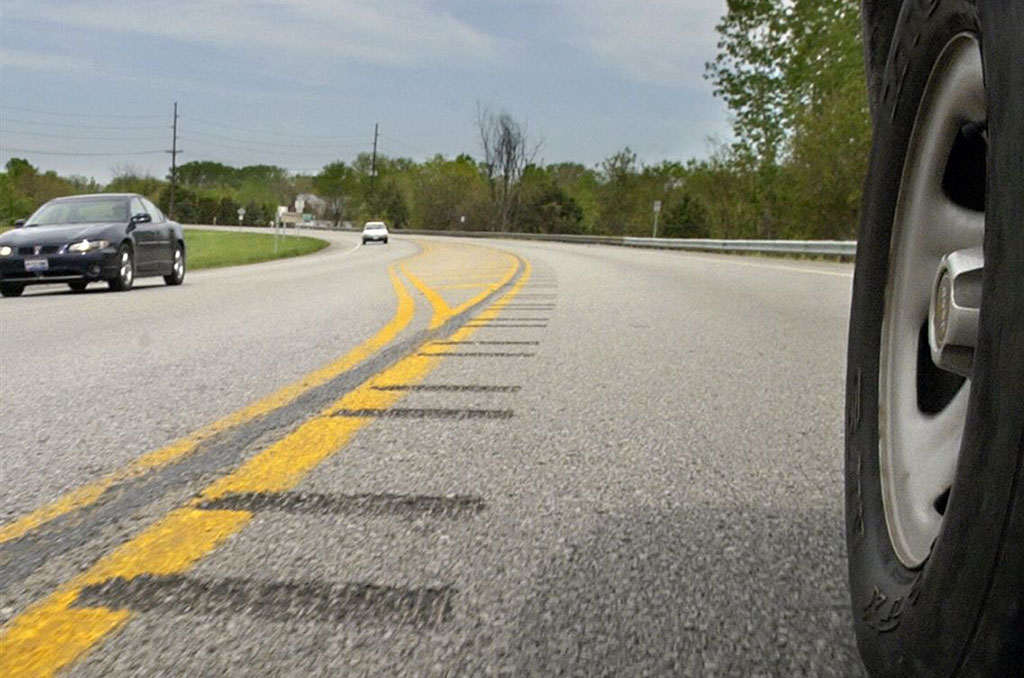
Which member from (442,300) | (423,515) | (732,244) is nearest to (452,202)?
(732,244)

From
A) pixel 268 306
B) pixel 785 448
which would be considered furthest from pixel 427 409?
pixel 268 306

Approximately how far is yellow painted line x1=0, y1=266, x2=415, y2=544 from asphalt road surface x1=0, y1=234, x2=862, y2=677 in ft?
0.05

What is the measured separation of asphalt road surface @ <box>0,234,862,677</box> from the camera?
159 cm

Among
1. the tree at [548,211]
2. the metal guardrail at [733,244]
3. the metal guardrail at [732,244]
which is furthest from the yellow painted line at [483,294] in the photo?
Result: the tree at [548,211]

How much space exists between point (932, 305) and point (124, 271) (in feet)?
43.8

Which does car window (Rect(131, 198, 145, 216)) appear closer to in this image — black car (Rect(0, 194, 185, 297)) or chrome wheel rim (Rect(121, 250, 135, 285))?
black car (Rect(0, 194, 185, 297))

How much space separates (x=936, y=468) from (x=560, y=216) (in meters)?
91.2

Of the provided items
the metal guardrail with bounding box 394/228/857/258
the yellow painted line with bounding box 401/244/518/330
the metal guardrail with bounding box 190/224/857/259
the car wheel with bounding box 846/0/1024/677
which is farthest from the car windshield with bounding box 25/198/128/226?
the car wheel with bounding box 846/0/1024/677

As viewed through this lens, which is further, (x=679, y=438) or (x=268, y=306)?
(x=268, y=306)

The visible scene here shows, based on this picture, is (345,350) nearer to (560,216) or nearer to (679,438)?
(679,438)

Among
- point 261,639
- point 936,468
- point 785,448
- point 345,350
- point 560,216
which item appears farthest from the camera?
point 560,216

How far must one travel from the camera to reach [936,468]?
1429mm

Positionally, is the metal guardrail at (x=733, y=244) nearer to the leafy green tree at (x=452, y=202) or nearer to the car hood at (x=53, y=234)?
the car hood at (x=53, y=234)

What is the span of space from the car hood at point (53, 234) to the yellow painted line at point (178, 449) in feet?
27.3
